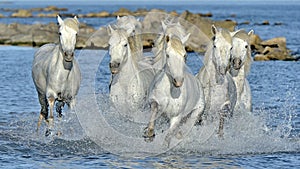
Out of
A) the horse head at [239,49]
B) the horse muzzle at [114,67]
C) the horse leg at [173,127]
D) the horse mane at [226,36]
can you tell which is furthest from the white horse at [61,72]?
the horse head at [239,49]

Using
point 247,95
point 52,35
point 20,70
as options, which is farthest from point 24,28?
point 247,95

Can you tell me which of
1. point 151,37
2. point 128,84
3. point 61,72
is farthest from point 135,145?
point 151,37

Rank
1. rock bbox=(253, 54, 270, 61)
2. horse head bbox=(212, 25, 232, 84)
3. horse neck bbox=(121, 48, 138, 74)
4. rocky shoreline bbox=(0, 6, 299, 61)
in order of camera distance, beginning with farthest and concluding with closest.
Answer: rocky shoreline bbox=(0, 6, 299, 61)
rock bbox=(253, 54, 270, 61)
horse neck bbox=(121, 48, 138, 74)
horse head bbox=(212, 25, 232, 84)

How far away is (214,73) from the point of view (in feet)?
34.4

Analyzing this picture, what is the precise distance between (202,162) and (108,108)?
6.88 feet

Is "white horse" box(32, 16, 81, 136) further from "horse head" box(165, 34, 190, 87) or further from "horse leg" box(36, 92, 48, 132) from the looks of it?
"horse head" box(165, 34, 190, 87)

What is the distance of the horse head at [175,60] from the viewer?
877 centimetres

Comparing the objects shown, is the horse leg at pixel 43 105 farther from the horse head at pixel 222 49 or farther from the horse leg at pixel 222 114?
the horse head at pixel 222 49

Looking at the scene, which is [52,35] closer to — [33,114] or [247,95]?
[33,114]

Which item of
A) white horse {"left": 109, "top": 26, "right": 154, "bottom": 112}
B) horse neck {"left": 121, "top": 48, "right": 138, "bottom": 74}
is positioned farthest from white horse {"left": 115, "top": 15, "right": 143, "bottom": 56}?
horse neck {"left": 121, "top": 48, "right": 138, "bottom": 74}

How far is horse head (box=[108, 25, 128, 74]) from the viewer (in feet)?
31.7

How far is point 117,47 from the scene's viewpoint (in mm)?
9820

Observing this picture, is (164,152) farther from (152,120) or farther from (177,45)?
(177,45)

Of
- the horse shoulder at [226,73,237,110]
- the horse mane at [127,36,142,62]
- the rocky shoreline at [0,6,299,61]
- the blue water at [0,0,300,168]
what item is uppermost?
the rocky shoreline at [0,6,299,61]
